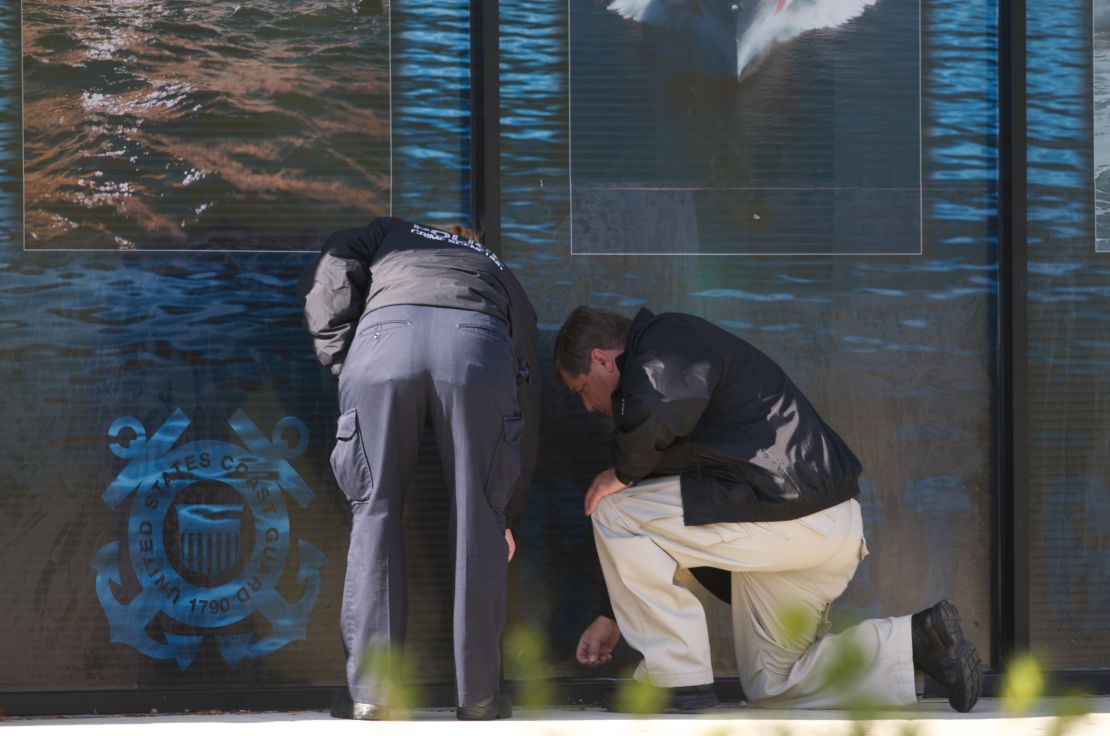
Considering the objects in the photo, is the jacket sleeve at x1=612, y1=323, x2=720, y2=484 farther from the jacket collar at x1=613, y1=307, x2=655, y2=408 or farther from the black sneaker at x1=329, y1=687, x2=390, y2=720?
the black sneaker at x1=329, y1=687, x2=390, y2=720

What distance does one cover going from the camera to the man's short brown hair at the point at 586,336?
3.60m

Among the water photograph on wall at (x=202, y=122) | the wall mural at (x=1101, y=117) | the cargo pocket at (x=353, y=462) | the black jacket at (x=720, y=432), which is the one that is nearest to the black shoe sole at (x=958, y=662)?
the black jacket at (x=720, y=432)

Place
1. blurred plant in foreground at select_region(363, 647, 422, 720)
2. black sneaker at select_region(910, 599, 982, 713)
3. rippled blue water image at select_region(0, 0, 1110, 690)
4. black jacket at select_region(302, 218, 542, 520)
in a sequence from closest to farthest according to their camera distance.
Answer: blurred plant in foreground at select_region(363, 647, 422, 720) < black jacket at select_region(302, 218, 542, 520) < black sneaker at select_region(910, 599, 982, 713) < rippled blue water image at select_region(0, 0, 1110, 690)

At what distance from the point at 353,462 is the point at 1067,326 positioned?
2302 mm

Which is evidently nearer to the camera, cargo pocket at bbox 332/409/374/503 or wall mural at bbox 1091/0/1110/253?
cargo pocket at bbox 332/409/374/503

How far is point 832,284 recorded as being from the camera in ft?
13.0

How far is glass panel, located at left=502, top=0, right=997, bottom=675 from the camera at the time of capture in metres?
3.90

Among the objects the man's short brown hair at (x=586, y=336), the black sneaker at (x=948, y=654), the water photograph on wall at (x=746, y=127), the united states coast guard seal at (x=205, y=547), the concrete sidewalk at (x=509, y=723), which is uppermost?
the water photograph on wall at (x=746, y=127)

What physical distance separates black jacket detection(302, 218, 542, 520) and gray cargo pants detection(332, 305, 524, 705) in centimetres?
10

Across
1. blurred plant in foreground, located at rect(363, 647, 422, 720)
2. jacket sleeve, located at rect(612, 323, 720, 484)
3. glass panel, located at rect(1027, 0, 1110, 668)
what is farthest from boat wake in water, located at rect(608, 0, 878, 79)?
Result: blurred plant in foreground, located at rect(363, 647, 422, 720)

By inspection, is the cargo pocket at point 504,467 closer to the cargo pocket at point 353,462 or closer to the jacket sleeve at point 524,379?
the jacket sleeve at point 524,379

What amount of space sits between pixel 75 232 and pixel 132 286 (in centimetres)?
23

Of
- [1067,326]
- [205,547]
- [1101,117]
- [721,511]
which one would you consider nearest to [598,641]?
[721,511]

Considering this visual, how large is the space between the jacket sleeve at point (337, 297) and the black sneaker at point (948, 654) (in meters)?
1.73
